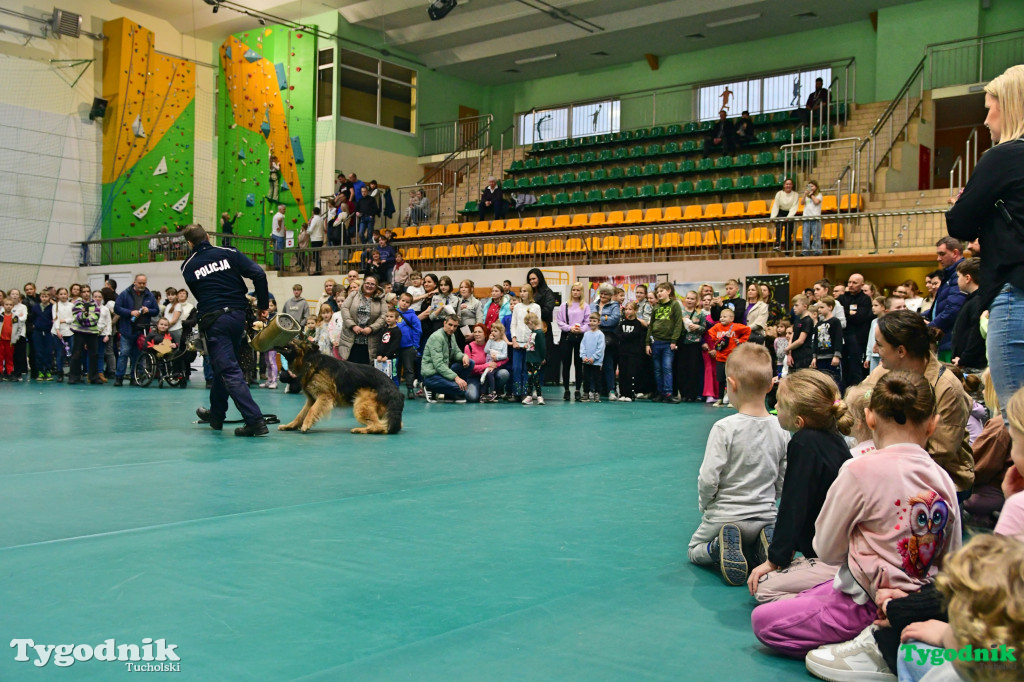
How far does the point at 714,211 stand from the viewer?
19688 mm

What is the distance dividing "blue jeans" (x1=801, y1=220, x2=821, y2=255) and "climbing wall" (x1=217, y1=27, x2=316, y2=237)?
15498 millimetres

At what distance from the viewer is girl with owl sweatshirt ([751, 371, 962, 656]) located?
2.52 meters

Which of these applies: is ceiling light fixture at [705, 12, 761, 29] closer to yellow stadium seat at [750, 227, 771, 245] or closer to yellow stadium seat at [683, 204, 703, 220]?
yellow stadium seat at [683, 204, 703, 220]

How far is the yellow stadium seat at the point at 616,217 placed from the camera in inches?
826

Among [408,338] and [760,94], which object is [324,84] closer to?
A: [760,94]

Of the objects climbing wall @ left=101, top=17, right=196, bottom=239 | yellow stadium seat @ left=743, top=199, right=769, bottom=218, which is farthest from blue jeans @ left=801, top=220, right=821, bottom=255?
climbing wall @ left=101, top=17, right=196, bottom=239

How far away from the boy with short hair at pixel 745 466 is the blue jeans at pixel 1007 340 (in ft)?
2.74

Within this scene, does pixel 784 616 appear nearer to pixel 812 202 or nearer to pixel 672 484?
pixel 672 484

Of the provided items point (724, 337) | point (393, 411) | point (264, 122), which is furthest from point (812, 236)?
point (264, 122)

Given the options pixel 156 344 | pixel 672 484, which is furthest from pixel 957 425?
pixel 156 344

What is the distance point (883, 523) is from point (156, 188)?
2682 centimetres

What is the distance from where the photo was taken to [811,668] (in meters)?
2.57

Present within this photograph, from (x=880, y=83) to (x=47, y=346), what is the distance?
69.0 ft

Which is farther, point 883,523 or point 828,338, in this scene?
point 828,338
